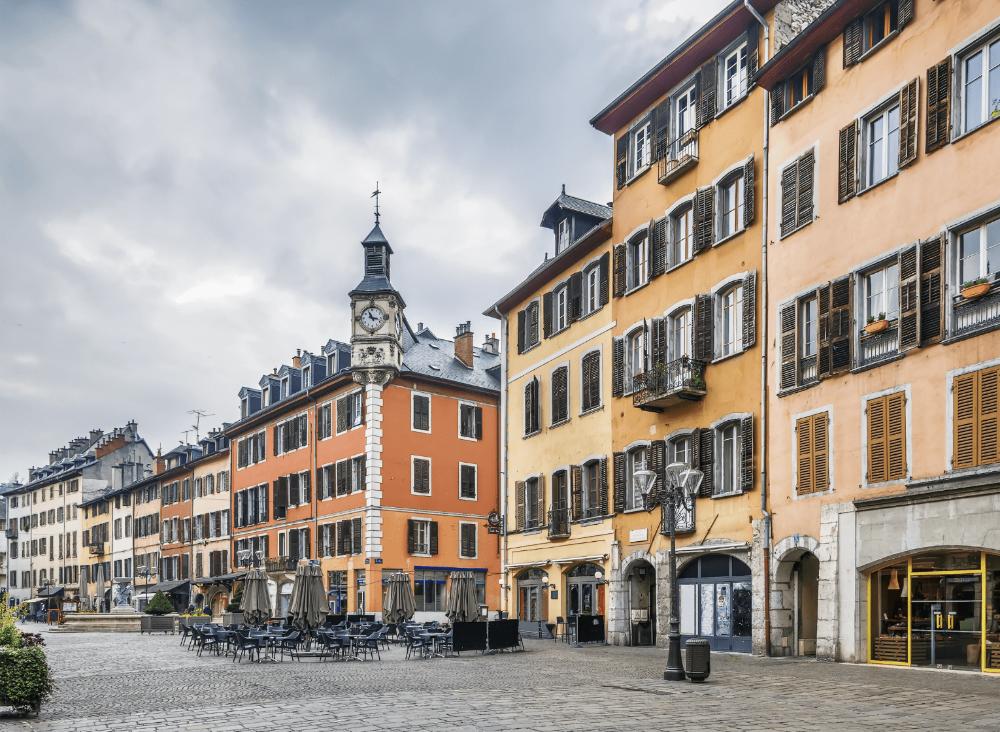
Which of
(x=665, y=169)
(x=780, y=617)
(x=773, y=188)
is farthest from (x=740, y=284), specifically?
(x=780, y=617)

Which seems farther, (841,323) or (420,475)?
(420,475)

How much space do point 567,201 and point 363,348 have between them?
1453 centimetres

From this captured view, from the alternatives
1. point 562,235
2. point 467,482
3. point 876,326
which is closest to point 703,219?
point 876,326

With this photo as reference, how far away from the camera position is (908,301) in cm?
2128

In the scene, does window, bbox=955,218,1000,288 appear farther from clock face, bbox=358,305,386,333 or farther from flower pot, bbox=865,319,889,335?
clock face, bbox=358,305,386,333

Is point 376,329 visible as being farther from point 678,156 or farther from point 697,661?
point 697,661

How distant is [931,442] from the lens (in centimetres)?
2048

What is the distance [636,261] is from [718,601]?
10.2 meters

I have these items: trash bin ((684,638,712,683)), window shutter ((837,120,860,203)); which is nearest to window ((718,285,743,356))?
window shutter ((837,120,860,203))

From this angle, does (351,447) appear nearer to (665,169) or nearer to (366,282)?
(366,282)

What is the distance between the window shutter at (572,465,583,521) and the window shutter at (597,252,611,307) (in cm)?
532

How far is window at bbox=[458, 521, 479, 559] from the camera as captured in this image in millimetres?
51344

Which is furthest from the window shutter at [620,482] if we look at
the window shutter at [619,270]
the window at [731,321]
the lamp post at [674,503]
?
the lamp post at [674,503]

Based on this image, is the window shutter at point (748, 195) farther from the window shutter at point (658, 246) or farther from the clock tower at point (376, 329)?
the clock tower at point (376, 329)
